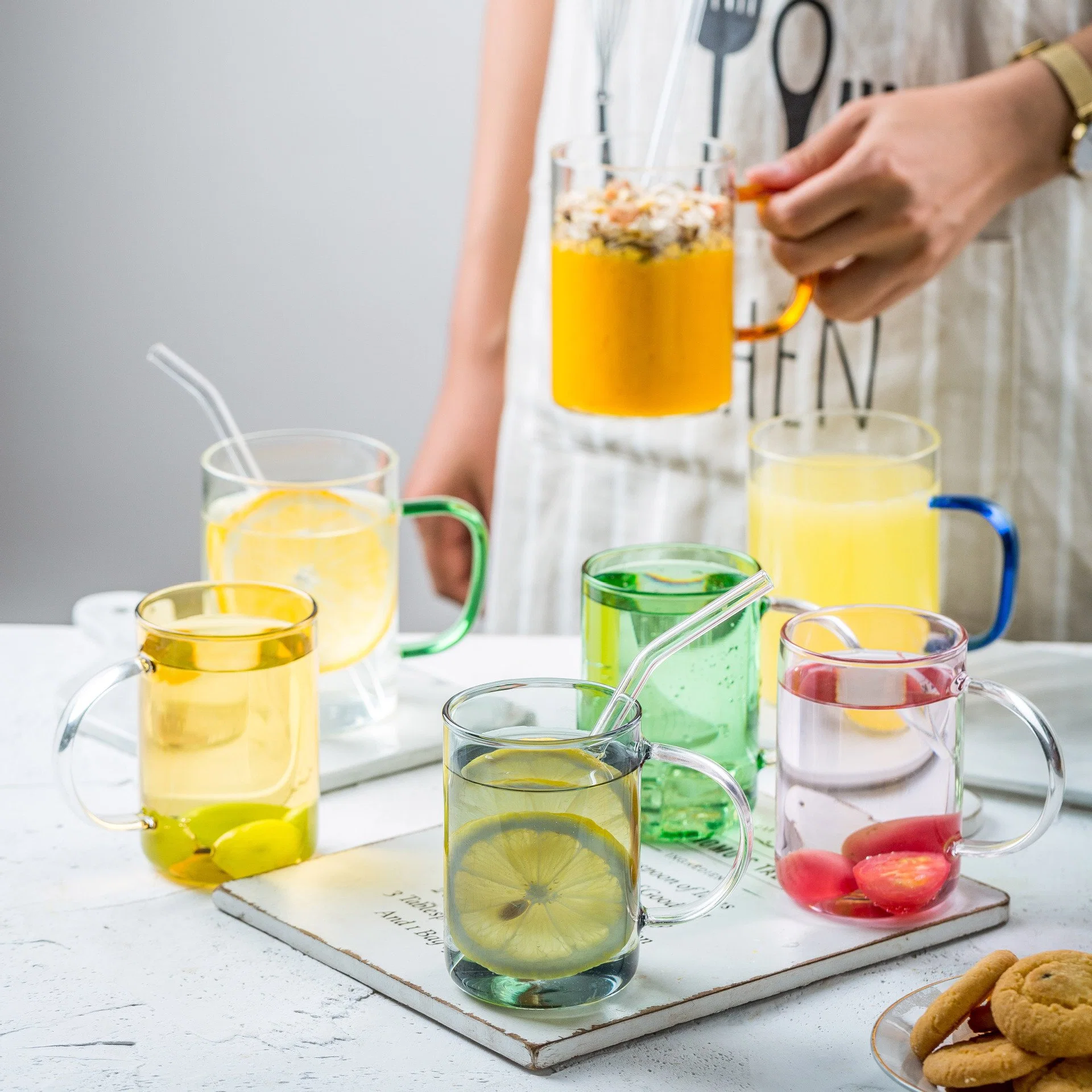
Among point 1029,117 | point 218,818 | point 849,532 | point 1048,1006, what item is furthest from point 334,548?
point 1029,117

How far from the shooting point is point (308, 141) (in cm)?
209

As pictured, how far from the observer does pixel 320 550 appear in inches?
37.7

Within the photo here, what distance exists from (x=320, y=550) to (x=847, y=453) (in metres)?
0.37

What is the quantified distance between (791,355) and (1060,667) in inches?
15.7

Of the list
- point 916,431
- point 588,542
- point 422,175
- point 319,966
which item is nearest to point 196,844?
point 319,966

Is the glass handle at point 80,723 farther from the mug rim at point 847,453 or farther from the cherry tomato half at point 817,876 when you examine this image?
the mug rim at point 847,453

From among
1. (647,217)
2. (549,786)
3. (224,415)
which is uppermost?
(647,217)

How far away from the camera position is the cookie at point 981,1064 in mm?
554

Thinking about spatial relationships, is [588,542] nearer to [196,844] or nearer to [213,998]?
[196,844]

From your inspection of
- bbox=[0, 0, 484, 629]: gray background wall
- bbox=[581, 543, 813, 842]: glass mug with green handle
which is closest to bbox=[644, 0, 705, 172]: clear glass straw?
bbox=[581, 543, 813, 842]: glass mug with green handle

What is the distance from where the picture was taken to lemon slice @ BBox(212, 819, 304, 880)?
776 mm

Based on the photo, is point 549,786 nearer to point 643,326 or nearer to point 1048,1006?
point 1048,1006

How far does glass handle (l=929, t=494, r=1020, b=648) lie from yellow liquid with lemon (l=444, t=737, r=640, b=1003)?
44cm

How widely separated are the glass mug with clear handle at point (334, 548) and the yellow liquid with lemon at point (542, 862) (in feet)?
1.11
